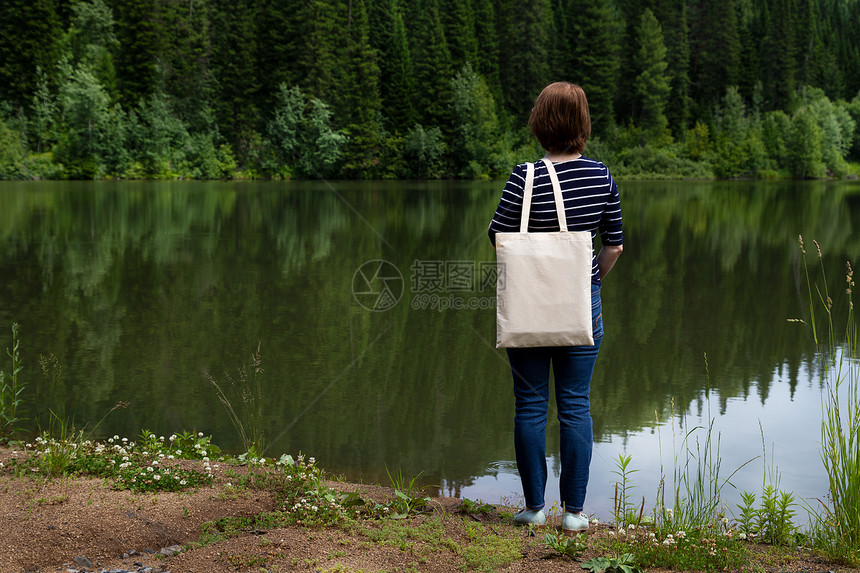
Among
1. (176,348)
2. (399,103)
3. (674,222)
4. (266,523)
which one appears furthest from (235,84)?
(266,523)

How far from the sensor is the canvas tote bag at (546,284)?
3.46 metres

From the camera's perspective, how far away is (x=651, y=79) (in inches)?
2677

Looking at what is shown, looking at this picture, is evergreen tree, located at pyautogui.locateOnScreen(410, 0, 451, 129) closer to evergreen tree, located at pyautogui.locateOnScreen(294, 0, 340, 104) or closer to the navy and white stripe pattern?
evergreen tree, located at pyautogui.locateOnScreen(294, 0, 340, 104)

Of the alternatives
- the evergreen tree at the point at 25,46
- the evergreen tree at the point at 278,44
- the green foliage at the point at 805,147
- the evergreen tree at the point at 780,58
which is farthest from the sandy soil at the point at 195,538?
the evergreen tree at the point at 780,58

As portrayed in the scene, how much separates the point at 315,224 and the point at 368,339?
13.3 m

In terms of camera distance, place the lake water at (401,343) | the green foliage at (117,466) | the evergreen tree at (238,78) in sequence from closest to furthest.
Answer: the green foliage at (117,466)
the lake water at (401,343)
the evergreen tree at (238,78)

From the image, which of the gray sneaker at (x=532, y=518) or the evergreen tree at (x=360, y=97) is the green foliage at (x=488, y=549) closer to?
the gray sneaker at (x=532, y=518)

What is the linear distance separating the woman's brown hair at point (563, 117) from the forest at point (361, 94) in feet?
157

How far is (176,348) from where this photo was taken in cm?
840

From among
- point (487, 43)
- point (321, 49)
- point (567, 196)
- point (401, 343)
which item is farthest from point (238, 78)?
point (567, 196)

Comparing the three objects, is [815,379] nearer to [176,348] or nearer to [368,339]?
[368,339]

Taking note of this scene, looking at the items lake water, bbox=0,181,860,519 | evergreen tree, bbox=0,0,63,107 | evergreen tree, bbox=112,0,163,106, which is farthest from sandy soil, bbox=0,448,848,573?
evergreen tree, bbox=0,0,63,107

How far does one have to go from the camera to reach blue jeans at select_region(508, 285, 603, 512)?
12.0 feet

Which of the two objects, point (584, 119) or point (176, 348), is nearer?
point (584, 119)
